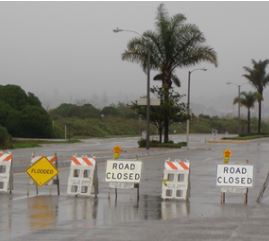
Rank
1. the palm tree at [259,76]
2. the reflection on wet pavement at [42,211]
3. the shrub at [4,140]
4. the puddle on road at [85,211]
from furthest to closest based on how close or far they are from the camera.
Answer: the palm tree at [259,76], the shrub at [4,140], the reflection on wet pavement at [42,211], the puddle on road at [85,211]

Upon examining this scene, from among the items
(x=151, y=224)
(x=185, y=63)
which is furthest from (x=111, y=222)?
(x=185, y=63)

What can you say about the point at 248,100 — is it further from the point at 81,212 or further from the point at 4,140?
the point at 81,212

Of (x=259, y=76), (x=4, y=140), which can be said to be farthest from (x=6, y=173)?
(x=259, y=76)

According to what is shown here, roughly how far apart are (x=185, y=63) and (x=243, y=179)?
113 feet

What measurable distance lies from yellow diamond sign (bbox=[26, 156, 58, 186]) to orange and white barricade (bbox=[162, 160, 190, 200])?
8.83ft

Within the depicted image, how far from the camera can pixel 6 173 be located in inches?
680

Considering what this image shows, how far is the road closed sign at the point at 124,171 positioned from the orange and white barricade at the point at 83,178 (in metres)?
0.43

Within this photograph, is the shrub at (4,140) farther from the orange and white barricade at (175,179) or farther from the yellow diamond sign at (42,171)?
the orange and white barricade at (175,179)

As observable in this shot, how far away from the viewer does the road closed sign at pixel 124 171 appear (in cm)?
1675

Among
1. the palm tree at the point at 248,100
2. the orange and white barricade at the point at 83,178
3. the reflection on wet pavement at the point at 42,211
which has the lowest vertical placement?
the reflection on wet pavement at the point at 42,211

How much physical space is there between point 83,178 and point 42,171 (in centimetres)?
107

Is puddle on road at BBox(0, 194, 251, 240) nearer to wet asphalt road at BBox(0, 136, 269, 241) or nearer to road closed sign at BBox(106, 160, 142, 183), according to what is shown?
wet asphalt road at BBox(0, 136, 269, 241)

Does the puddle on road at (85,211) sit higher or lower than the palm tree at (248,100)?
lower

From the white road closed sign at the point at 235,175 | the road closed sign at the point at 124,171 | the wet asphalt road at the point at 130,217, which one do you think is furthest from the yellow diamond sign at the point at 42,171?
the white road closed sign at the point at 235,175
